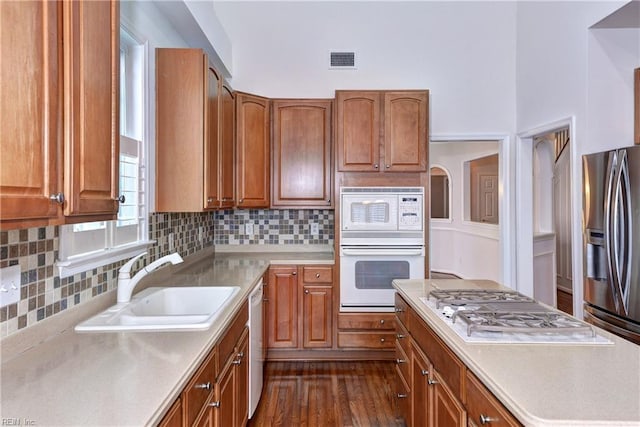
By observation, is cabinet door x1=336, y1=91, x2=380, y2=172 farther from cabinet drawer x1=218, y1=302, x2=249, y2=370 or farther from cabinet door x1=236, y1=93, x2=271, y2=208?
cabinet drawer x1=218, y1=302, x2=249, y2=370

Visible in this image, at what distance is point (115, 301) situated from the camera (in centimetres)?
183

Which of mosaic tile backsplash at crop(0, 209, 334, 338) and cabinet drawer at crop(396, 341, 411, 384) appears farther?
cabinet drawer at crop(396, 341, 411, 384)

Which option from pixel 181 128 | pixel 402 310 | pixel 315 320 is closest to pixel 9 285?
pixel 181 128

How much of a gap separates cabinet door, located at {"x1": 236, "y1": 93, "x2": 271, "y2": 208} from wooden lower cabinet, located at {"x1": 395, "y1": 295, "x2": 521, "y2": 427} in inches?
63.5

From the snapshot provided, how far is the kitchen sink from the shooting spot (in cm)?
143

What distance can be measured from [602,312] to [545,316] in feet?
4.06

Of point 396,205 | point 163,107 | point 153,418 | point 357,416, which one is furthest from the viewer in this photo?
point 396,205

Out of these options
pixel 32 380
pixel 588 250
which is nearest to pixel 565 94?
pixel 588 250

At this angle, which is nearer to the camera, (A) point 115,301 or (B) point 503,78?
(A) point 115,301

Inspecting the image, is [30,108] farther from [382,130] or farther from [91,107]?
[382,130]

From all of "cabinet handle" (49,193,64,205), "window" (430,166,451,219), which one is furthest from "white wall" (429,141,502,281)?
"cabinet handle" (49,193,64,205)

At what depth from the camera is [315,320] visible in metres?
3.23

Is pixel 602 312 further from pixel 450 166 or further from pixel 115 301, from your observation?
pixel 450 166

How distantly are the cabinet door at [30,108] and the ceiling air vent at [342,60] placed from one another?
294 centimetres
